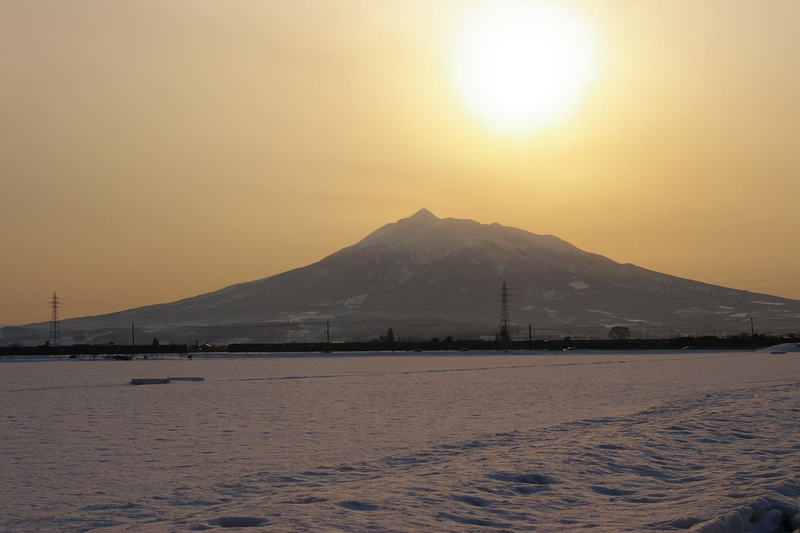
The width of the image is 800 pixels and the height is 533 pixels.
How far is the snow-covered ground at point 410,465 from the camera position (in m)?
14.4

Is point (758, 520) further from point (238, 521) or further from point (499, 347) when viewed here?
point (499, 347)

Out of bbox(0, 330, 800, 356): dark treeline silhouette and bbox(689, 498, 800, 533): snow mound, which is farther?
bbox(0, 330, 800, 356): dark treeline silhouette

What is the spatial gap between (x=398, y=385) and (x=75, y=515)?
121 feet

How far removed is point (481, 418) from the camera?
29422mm

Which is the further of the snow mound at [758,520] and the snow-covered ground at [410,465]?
the snow-covered ground at [410,465]

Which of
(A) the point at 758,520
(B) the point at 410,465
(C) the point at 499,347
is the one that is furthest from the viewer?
(C) the point at 499,347

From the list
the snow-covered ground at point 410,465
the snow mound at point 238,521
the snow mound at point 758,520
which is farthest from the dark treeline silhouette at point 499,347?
the snow mound at point 238,521

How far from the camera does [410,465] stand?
19.4 meters

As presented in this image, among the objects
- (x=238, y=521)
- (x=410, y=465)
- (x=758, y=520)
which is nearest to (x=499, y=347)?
(x=410, y=465)

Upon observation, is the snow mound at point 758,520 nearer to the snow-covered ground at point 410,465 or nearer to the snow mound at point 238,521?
the snow-covered ground at point 410,465

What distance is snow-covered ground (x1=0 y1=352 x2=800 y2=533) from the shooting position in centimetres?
1437

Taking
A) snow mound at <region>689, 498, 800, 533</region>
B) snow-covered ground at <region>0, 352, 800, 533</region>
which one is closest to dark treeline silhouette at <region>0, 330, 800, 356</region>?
snow-covered ground at <region>0, 352, 800, 533</region>

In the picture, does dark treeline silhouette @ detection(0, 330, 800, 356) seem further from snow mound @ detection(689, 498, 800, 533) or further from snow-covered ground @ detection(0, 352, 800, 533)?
snow mound @ detection(689, 498, 800, 533)

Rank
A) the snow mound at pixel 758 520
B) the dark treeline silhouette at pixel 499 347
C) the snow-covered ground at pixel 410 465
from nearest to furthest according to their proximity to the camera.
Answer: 1. the snow mound at pixel 758 520
2. the snow-covered ground at pixel 410 465
3. the dark treeline silhouette at pixel 499 347
